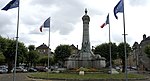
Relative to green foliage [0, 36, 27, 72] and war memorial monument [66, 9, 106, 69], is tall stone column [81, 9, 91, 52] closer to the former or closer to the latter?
war memorial monument [66, 9, 106, 69]

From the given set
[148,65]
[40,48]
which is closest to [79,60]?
[148,65]

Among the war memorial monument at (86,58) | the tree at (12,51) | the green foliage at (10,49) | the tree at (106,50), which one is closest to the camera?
the war memorial monument at (86,58)

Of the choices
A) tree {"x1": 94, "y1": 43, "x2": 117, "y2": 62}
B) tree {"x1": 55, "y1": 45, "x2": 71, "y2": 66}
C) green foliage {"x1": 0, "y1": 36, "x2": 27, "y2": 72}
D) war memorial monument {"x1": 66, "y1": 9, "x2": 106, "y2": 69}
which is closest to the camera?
war memorial monument {"x1": 66, "y1": 9, "x2": 106, "y2": 69}

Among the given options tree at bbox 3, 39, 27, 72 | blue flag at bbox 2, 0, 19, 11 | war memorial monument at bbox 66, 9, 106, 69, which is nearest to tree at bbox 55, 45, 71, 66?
tree at bbox 3, 39, 27, 72

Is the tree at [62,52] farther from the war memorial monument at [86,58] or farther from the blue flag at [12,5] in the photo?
the blue flag at [12,5]

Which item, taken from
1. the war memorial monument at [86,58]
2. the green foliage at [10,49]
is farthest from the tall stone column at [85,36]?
the green foliage at [10,49]

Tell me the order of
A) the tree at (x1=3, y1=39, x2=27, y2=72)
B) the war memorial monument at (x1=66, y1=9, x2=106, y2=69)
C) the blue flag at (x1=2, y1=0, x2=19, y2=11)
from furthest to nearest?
1. the tree at (x1=3, y1=39, x2=27, y2=72)
2. the war memorial monument at (x1=66, y1=9, x2=106, y2=69)
3. the blue flag at (x1=2, y1=0, x2=19, y2=11)

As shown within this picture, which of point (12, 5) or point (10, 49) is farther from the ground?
point (12, 5)

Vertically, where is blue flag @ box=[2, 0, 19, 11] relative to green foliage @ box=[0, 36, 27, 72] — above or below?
above

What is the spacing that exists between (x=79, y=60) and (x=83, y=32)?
6105mm

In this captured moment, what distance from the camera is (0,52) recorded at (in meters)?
60.7

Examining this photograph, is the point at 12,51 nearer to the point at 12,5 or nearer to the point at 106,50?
the point at 106,50

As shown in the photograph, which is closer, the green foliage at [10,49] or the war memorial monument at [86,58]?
the war memorial monument at [86,58]

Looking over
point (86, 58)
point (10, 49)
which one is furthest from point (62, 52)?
point (86, 58)
